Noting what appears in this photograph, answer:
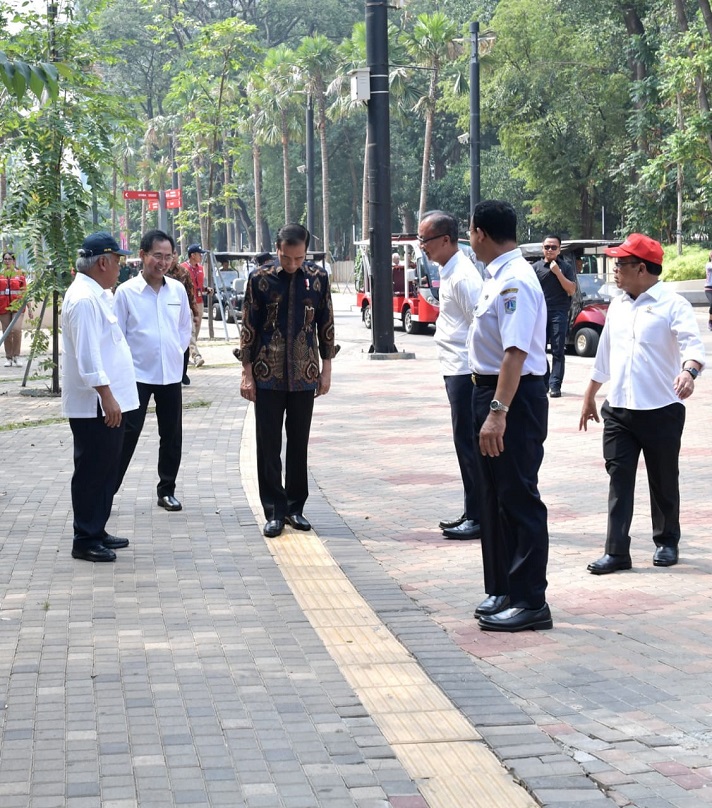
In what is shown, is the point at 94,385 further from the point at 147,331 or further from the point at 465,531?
the point at 465,531

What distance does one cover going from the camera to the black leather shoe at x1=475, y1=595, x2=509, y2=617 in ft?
18.5

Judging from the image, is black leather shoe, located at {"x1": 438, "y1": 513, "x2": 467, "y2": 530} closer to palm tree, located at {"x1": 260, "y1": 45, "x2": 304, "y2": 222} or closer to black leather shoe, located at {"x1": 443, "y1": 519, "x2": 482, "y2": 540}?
black leather shoe, located at {"x1": 443, "y1": 519, "x2": 482, "y2": 540}

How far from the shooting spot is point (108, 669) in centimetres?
495

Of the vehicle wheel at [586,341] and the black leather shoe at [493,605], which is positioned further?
the vehicle wheel at [586,341]

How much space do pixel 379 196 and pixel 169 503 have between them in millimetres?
12767

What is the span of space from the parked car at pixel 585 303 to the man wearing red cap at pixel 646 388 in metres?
12.1

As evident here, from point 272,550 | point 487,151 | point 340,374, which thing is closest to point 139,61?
point 487,151

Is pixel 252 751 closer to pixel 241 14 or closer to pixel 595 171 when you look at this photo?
pixel 595 171

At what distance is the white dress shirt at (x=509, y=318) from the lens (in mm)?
5312

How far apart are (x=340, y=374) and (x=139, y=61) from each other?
66.0m

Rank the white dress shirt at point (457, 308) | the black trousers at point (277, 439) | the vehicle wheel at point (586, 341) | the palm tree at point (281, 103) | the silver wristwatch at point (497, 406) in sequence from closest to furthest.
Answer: the silver wristwatch at point (497, 406)
the white dress shirt at point (457, 308)
the black trousers at point (277, 439)
the vehicle wheel at point (586, 341)
the palm tree at point (281, 103)

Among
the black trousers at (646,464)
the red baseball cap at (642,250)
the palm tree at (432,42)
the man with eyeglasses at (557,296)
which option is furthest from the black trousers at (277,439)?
the palm tree at (432,42)

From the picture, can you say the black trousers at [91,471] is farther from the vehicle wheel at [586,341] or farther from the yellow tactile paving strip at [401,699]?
the vehicle wheel at [586,341]

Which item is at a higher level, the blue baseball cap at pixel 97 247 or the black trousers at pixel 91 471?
the blue baseball cap at pixel 97 247
